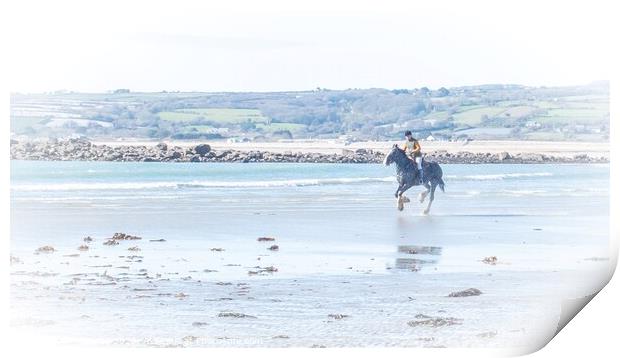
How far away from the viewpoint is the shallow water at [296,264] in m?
9.29

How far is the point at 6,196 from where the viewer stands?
1018 cm

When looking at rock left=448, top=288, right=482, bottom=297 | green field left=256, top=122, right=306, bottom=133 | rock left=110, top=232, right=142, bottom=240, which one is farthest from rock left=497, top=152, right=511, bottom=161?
rock left=448, top=288, right=482, bottom=297

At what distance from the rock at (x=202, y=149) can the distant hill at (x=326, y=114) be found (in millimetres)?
260

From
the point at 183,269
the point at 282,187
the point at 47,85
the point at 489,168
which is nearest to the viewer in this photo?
the point at 183,269

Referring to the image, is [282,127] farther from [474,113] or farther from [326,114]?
[474,113]

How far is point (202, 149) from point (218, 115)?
4302 millimetres

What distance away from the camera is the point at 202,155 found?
2708 centimetres

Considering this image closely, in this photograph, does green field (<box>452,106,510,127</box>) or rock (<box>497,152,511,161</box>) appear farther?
rock (<box>497,152,511,161</box>)

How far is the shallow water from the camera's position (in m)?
9.29

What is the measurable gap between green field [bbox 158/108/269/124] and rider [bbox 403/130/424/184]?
3716mm

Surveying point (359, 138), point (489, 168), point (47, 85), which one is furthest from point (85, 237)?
point (489, 168)

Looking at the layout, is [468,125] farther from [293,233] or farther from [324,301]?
[324,301]

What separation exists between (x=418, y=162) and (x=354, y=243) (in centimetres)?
460

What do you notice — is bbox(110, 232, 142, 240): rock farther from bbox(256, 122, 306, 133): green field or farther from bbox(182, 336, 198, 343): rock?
bbox(256, 122, 306, 133): green field
